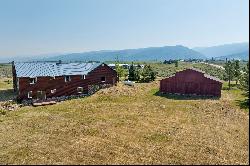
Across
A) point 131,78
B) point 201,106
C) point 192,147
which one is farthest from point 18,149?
point 131,78

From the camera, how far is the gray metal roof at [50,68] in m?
69.0

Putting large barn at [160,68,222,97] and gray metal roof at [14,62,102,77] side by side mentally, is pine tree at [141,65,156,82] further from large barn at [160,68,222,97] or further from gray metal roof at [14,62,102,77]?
gray metal roof at [14,62,102,77]

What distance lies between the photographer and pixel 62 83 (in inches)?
2785

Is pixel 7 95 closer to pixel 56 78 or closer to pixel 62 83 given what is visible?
pixel 56 78

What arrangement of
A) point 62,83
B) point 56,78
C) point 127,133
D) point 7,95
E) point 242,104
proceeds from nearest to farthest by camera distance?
point 127,133
point 242,104
point 56,78
point 62,83
point 7,95

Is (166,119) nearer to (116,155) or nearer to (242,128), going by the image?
(242,128)

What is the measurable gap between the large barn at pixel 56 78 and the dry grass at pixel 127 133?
7517 millimetres

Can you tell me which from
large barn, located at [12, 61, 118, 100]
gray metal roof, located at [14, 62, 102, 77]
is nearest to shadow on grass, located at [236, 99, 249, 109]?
large barn, located at [12, 61, 118, 100]

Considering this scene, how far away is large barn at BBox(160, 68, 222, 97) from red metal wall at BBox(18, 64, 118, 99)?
15005mm

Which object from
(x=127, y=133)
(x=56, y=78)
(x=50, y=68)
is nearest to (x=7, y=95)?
(x=50, y=68)

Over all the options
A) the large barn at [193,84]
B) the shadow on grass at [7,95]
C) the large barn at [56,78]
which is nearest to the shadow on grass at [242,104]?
the large barn at [193,84]

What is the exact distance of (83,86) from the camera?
241ft

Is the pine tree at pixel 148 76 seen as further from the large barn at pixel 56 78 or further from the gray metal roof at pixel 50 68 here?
the gray metal roof at pixel 50 68

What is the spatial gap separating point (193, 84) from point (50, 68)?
32999 mm
